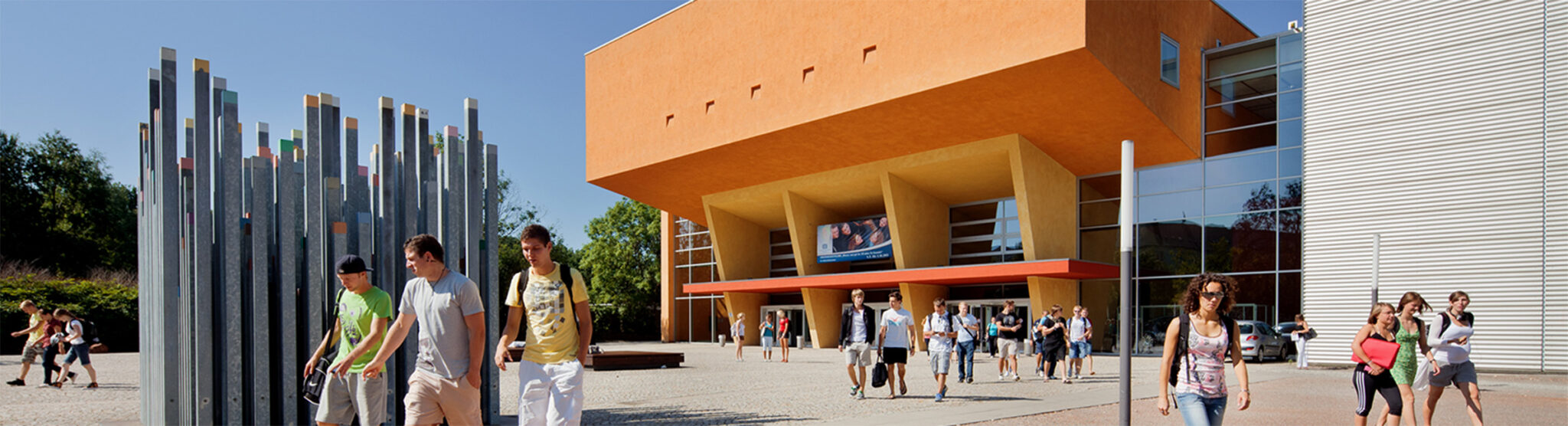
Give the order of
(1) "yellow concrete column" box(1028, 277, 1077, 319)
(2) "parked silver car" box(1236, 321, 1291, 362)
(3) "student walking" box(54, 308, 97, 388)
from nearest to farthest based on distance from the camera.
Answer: (3) "student walking" box(54, 308, 97, 388) → (2) "parked silver car" box(1236, 321, 1291, 362) → (1) "yellow concrete column" box(1028, 277, 1077, 319)

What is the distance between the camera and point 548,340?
18.9ft

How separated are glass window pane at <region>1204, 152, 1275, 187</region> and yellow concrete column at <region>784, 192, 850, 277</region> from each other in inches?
541

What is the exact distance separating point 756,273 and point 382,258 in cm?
3218

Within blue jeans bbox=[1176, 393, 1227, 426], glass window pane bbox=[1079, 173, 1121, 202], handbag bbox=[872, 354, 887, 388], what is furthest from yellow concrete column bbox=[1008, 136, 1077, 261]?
blue jeans bbox=[1176, 393, 1227, 426]

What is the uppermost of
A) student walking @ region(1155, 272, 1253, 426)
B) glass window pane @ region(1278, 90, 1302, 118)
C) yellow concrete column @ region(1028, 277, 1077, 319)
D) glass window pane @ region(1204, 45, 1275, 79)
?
glass window pane @ region(1204, 45, 1275, 79)

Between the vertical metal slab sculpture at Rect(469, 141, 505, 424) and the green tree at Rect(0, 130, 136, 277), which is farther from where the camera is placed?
the green tree at Rect(0, 130, 136, 277)

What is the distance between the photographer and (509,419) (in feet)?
32.8

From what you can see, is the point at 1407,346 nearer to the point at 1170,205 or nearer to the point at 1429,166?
the point at 1429,166

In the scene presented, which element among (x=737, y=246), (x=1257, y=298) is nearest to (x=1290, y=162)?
(x=1257, y=298)

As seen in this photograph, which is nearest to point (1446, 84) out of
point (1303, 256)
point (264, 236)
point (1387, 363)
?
point (1303, 256)

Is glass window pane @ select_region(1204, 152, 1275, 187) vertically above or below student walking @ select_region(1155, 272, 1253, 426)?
above

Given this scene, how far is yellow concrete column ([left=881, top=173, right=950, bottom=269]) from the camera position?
31406 mm

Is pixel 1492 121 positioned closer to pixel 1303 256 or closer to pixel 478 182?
pixel 1303 256

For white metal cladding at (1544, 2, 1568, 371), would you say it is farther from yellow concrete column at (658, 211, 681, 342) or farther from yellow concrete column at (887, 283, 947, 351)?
yellow concrete column at (658, 211, 681, 342)
